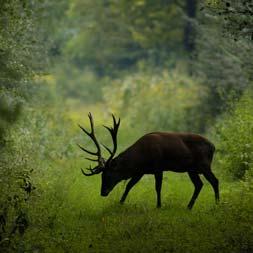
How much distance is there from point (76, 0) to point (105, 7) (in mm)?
3844

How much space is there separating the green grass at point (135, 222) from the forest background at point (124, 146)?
2cm

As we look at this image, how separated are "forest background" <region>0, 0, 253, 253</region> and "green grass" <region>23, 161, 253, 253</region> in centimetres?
2

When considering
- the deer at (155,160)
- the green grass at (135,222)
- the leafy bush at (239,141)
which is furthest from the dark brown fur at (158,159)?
the leafy bush at (239,141)

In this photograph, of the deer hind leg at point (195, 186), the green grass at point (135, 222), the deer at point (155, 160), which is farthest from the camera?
the deer hind leg at point (195, 186)

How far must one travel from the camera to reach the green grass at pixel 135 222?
402 inches

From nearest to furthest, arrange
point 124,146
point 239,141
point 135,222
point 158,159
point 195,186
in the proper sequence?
point 135,222 < point 158,159 < point 195,186 < point 239,141 < point 124,146

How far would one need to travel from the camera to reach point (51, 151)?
19.0 m

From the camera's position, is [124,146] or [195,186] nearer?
[195,186]

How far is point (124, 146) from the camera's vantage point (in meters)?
22.9

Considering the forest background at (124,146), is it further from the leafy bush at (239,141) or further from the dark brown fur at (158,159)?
the dark brown fur at (158,159)

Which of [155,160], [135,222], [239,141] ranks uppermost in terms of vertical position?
[155,160]

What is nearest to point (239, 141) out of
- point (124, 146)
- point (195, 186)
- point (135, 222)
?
point (195, 186)

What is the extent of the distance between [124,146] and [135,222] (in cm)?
1149

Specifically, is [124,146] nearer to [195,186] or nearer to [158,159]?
[195,186]
